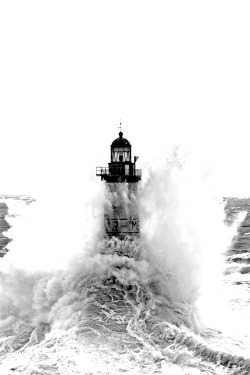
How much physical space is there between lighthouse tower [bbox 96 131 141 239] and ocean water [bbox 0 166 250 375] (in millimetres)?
527

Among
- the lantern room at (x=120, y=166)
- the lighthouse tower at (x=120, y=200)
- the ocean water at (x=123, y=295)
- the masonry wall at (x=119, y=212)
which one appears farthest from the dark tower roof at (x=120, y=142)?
the ocean water at (x=123, y=295)

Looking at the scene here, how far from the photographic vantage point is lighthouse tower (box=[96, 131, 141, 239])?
1005 inches

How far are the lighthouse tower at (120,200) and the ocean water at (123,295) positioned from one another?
527 mm

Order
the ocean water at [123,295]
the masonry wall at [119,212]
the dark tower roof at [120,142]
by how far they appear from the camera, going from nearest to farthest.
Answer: the ocean water at [123,295]
the masonry wall at [119,212]
the dark tower roof at [120,142]

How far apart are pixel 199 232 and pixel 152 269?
4646mm

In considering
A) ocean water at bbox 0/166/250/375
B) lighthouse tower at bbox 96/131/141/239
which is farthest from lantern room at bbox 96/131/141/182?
ocean water at bbox 0/166/250/375

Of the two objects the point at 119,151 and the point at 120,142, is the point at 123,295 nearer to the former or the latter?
the point at 119,151

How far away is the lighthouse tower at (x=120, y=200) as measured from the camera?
83.7 feet

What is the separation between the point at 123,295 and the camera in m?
23.7

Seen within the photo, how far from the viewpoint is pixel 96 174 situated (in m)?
25.6

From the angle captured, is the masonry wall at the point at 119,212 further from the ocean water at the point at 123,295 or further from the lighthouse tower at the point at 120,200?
the ocean water at the point at 123,295

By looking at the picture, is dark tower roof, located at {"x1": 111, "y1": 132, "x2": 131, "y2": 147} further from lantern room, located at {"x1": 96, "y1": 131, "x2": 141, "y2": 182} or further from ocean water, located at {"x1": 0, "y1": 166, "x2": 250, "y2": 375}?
ocean water, located at {"x1": 0, "y1": 166, "x2": 250, "y2": 375}

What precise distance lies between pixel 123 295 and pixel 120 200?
527cm

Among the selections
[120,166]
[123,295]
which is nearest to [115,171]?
[120,166]
